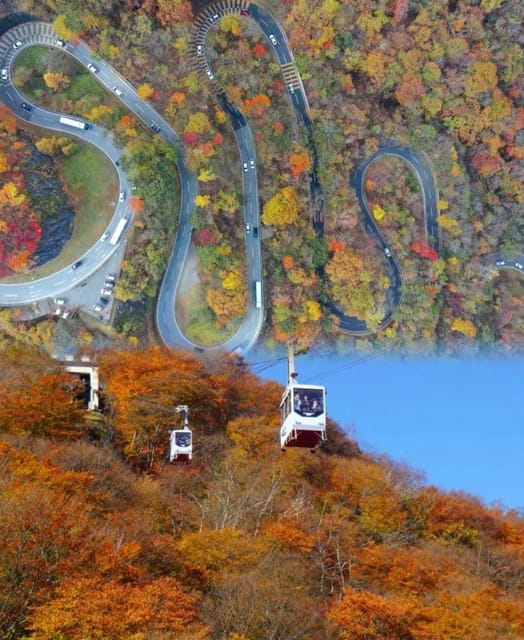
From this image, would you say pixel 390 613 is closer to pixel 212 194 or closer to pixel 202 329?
pixel 202 329

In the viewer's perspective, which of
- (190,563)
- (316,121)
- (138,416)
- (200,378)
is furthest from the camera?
(316,121)

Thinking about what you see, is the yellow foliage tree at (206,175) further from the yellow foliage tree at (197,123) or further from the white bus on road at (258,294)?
the white bus on road at (258,294)

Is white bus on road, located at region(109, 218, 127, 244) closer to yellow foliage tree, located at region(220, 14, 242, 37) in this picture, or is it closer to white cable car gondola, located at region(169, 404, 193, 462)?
white cable car gondola, located at region(169, 404, 193, 462)

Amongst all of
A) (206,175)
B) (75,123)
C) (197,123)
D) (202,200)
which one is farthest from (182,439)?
(75,123)

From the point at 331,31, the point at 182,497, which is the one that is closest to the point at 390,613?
the point at 182,497

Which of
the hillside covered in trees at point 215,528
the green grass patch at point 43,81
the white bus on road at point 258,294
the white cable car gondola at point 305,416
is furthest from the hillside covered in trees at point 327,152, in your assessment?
the white cable car gondola at point 305,416

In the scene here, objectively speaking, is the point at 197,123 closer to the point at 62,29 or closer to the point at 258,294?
the point at 62,29

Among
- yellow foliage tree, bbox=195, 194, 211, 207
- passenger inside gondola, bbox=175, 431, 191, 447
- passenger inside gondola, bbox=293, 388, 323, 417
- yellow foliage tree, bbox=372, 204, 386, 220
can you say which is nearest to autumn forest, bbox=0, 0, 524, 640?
yellow foliage tree, bbox=195, 194, 211, 207
